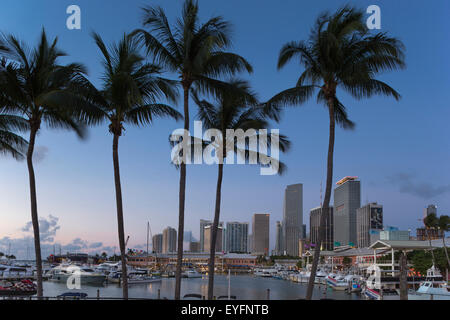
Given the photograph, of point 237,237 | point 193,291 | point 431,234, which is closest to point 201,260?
point 237,237

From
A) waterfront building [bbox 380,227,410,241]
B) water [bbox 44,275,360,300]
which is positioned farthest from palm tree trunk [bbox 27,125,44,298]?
waterfront building [bbox 380,227,410,241]

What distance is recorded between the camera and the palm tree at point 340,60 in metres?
14.6

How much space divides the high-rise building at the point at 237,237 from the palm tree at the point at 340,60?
166728 millimetres

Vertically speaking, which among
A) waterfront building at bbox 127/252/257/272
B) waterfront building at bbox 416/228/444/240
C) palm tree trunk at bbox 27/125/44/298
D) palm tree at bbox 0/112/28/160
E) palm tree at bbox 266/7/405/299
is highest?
palm tree at bbox 266/7/405/299

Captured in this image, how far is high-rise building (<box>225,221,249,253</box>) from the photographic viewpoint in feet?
597

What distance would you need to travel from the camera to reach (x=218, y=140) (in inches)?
710

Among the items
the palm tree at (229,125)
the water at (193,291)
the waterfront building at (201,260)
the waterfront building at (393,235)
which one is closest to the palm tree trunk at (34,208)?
the palm tree at (229,125)

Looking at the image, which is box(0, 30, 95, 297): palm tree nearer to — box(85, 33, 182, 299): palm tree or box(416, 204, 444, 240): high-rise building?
box(85, 33, 182, 299): palm tree

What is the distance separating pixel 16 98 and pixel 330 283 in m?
69.2

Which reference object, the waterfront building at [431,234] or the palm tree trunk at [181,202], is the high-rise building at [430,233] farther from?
the palm tree trunk at [181,202]

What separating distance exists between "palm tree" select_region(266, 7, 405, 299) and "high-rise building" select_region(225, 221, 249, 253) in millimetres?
166728
